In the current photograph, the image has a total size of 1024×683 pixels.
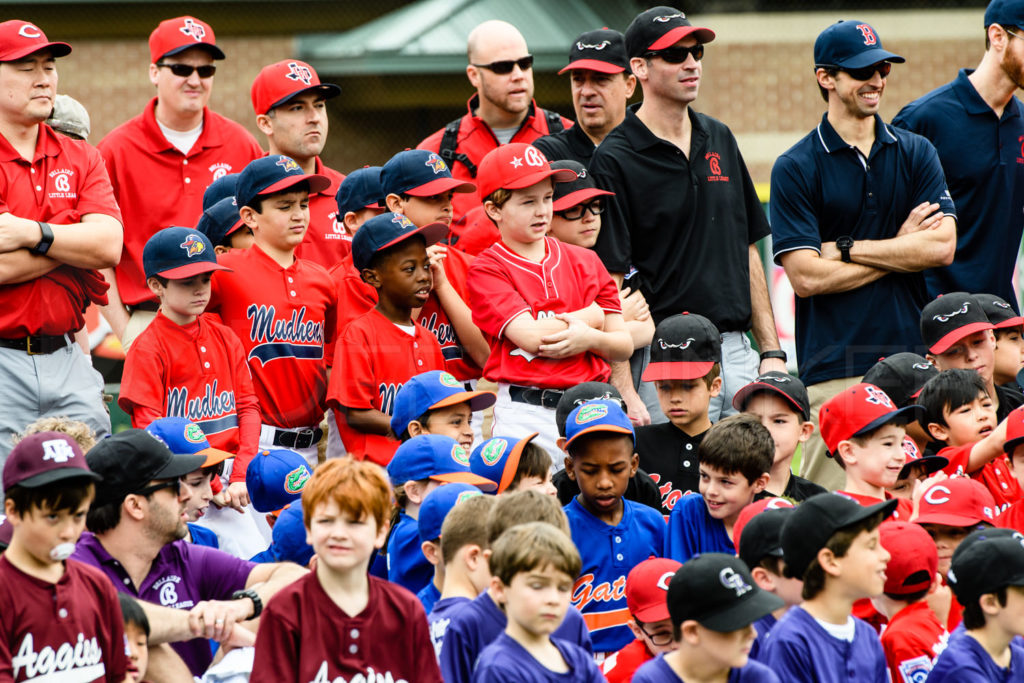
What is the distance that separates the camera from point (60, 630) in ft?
12.5

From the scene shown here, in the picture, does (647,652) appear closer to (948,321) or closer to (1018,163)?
(948,321)

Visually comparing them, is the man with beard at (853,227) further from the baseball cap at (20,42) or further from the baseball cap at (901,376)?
the baseball cap at (20,42)

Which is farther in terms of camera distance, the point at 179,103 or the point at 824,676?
the point at 179,103

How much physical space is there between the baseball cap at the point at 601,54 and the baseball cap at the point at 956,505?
315 cm

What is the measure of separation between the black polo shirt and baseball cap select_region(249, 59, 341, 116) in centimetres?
166

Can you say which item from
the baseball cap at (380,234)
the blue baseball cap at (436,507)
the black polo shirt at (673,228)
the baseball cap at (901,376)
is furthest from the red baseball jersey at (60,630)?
the baseball cap at (901,376)

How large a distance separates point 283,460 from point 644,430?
1607 millimetres

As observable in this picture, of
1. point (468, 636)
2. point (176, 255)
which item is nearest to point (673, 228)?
point (176, 255)

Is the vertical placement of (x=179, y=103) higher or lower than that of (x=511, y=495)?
higher

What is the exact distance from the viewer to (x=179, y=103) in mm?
7395

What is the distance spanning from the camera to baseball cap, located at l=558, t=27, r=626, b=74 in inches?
295

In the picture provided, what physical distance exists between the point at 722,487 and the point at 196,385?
2335mm

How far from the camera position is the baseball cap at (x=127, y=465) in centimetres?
459

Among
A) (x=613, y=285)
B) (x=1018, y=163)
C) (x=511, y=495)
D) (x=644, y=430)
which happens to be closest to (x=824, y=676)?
(x=511, y=495)
